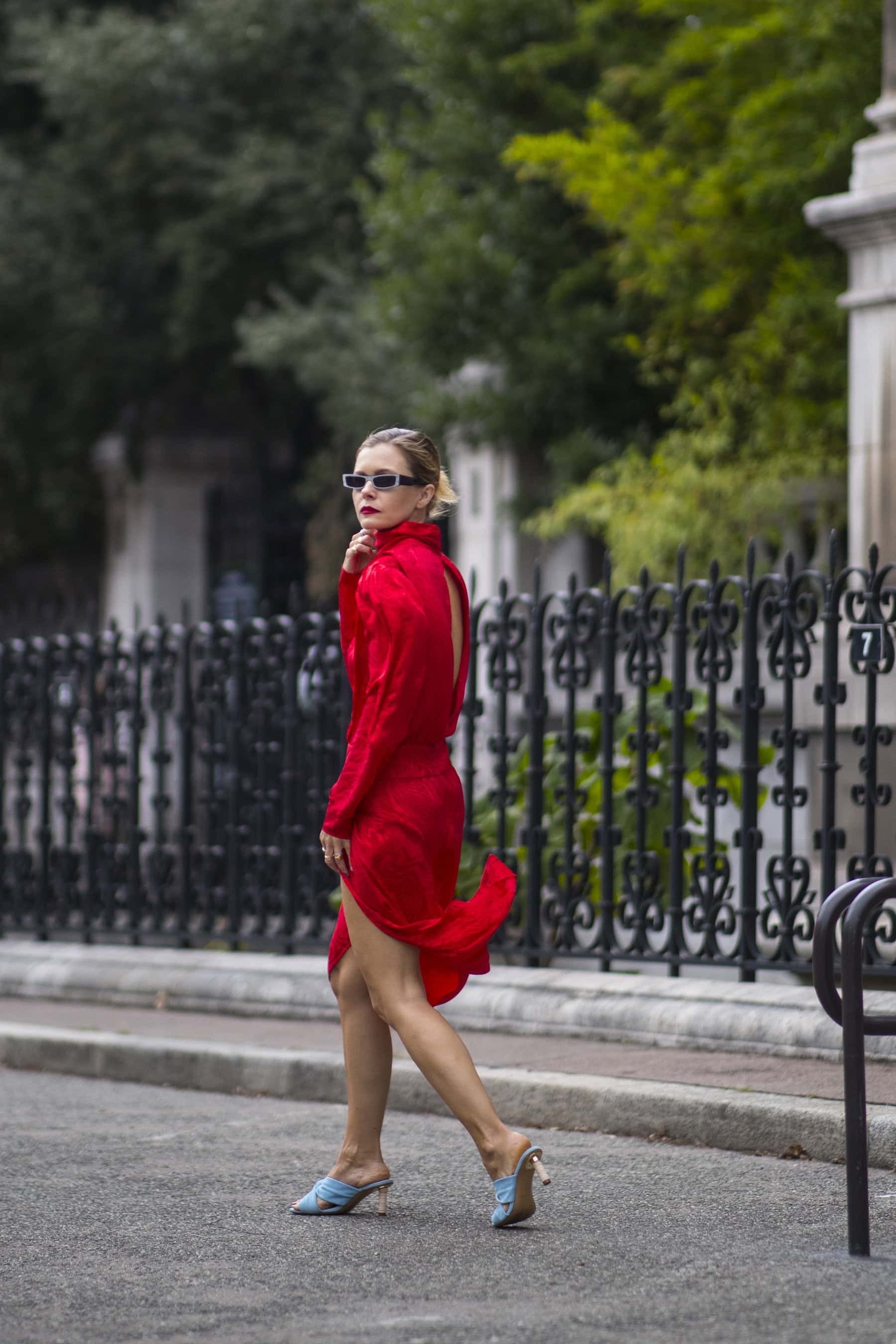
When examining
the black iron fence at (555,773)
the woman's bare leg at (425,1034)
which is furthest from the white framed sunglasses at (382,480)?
the black iron fence at (555,773)

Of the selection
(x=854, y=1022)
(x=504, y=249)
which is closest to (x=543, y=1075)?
(x=854, y=1022)

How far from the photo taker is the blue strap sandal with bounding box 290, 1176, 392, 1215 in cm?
493

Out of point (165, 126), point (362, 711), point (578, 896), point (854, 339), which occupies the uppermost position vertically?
point (165, 126)

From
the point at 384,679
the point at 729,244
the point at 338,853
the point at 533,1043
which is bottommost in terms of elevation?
the point at 533,1043

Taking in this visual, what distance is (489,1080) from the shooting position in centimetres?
659

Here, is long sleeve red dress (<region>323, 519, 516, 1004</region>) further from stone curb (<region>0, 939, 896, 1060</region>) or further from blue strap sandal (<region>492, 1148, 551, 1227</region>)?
stone curb (<region>0, 939, 896, 1060</region>)

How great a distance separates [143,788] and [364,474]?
13758mm

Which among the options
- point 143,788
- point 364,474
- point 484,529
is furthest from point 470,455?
point 364,474

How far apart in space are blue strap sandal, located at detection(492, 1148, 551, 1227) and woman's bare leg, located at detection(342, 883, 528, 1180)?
22 mm

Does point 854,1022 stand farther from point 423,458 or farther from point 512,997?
point 512,997

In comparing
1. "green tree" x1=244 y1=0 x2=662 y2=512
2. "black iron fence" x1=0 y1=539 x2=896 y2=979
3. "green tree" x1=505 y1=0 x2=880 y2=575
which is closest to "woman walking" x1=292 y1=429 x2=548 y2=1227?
"black iron fence" x1=0 y1=539 x2=896 y2=979

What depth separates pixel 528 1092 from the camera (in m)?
6.47

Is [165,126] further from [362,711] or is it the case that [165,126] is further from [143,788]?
[362,711]

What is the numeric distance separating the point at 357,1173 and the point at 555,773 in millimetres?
3878
